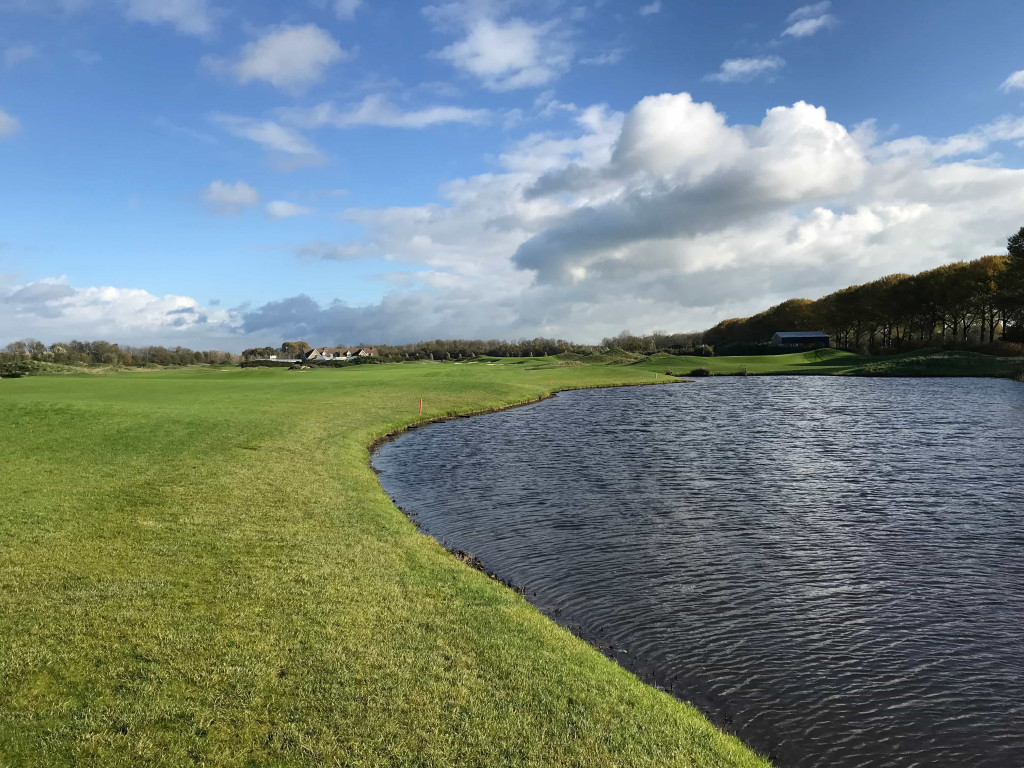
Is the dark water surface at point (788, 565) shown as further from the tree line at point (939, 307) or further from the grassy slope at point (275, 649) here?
the tree line at point (939, 307)

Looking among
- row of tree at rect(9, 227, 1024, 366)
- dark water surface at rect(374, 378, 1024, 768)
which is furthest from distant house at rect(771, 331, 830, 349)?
dark water surface at rect(374, 378, 1024, 768)

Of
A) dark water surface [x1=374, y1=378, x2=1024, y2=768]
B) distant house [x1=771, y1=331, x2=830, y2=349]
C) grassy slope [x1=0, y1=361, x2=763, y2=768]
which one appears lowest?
dark water surface [x1=374, y1=378, x2=1024, y2=768]

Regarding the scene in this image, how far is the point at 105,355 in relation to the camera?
152000 millimetres

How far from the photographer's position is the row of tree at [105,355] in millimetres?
116375

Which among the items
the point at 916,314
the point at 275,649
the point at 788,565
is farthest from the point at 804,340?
the point at 275,649

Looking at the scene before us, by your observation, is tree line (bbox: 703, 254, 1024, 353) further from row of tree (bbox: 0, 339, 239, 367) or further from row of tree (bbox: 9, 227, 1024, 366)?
row of tree (bbox: 0, 339, 239, 367)

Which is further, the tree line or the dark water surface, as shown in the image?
the tree line

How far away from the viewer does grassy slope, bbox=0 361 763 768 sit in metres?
6.69

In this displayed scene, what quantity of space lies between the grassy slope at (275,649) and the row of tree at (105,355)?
4450 inches

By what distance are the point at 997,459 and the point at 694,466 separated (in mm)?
12945

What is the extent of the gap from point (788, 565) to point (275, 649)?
1146 centimetres

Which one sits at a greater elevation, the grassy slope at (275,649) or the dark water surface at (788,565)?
the grassy slope at (275,649)

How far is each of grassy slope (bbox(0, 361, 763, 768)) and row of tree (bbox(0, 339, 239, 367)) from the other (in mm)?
113023

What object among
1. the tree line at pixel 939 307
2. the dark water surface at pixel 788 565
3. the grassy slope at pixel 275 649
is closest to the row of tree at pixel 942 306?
the tree line at pixel 939 307
